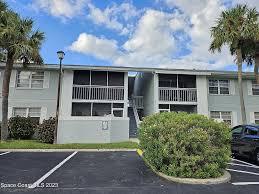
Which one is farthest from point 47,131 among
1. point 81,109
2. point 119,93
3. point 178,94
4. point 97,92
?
point 178,94

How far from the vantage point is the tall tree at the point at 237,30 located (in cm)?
1483

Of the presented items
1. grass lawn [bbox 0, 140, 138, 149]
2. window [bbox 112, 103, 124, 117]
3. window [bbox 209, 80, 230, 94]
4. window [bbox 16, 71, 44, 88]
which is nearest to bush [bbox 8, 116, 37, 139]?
grass lawn [bbox 0, 140, 138, 149]

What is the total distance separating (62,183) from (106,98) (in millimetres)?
12337

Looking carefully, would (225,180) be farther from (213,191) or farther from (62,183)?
(62,183)

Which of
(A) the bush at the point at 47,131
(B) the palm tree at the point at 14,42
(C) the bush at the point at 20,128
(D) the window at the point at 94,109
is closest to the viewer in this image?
(B) the palm tree at the point at 14,42

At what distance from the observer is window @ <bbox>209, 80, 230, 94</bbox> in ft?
64.2

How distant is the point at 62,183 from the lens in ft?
19.9

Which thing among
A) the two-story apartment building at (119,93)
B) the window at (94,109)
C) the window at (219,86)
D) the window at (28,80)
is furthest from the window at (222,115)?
the window at (28,80)

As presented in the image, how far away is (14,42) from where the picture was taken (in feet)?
44.3

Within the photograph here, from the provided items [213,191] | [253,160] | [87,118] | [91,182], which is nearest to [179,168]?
[213,191]

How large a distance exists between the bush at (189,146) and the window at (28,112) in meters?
12.7

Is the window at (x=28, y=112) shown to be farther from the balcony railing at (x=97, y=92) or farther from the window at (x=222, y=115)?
the window at (x=222, y=115)

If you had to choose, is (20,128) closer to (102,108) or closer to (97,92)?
(97,92)

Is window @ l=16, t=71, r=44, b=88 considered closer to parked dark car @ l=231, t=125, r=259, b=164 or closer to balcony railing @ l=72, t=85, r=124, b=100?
balcony railing @ l=72, t=85, r=124, b=100
